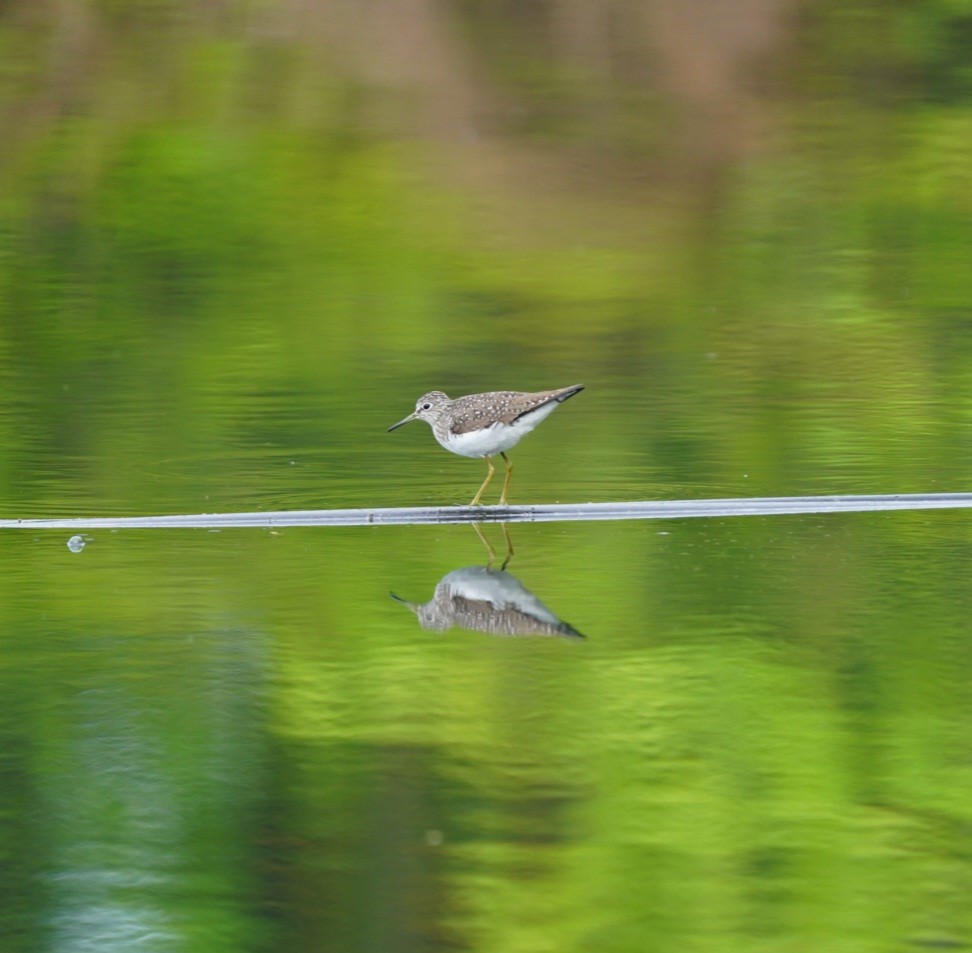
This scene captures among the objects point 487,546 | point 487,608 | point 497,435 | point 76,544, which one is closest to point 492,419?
point 497,435

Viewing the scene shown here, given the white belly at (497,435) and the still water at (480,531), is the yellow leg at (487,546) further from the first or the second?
the white belly at (497,435)

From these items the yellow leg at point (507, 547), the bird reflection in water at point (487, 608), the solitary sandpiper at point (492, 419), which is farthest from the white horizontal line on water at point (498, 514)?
the bird reflection in water at point (487, 608)

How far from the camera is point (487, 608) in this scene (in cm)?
854

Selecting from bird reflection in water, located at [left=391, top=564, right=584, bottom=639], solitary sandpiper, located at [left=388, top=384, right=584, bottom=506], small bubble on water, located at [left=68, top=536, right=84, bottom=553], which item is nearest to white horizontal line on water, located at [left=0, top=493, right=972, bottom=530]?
solitary sandpiper, located at [left=388, top=384, right=584, bottom=506]

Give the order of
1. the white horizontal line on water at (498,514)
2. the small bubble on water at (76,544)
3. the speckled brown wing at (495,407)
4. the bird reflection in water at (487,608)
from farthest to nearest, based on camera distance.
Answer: the white horizontal line on water at (498,514)
the speckled brown wing at (495,407)
the small bubble on water at (76,544)
the bird reflection in water at (487,608)

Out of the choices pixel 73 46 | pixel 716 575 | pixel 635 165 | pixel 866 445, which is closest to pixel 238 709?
pixel 716 575

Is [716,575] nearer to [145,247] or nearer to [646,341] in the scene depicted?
[646,341]

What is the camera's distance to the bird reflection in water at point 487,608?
8.23 meters

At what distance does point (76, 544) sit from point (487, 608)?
2325mm

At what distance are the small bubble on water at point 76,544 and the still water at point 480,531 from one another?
0.31 ft

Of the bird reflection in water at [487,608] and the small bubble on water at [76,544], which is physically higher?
the bird reflection in water at [487,608]

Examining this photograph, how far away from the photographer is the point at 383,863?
5.77 meters

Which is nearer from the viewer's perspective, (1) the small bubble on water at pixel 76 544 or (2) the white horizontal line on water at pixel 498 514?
(1) the small bubble on water at pixel 76 544

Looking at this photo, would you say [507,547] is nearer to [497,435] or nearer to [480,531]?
[480,531]
